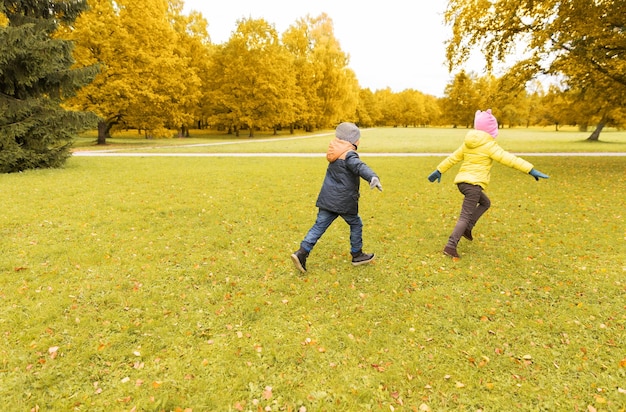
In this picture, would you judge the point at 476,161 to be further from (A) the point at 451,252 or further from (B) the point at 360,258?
(B) the point at 360,258

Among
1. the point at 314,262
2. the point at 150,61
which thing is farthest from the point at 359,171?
the point at 150,61

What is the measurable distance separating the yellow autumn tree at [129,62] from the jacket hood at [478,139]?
23.3m

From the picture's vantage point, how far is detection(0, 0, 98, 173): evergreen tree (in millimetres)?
11914

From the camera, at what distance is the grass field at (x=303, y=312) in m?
2.85

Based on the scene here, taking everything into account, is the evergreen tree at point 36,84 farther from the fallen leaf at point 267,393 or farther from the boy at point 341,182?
the fallen leaf at point 267,393

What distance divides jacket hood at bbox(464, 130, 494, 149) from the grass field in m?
1.82

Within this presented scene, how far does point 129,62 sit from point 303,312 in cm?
2718

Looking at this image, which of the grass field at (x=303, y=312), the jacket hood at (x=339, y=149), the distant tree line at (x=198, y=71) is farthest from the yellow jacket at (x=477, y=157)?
the distant tree line at (x=198, y=71)

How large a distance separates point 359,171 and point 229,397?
9.29ft

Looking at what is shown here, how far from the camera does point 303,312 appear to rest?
4.01 metres

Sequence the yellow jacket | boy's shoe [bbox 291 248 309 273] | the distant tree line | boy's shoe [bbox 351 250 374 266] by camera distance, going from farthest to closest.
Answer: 1. the distant tree line
2. boy's shoe [bbox 351 250 374 266]
3. the yellow jacket
4. boy's shoe [bbox 291 248 309 273]

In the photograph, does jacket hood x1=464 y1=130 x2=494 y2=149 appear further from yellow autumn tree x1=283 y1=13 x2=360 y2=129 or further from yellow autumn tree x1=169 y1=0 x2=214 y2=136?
yellow autumn tree x1=283 y1=13 x2=360 y2=129

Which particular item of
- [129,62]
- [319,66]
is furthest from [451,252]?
[319,66]

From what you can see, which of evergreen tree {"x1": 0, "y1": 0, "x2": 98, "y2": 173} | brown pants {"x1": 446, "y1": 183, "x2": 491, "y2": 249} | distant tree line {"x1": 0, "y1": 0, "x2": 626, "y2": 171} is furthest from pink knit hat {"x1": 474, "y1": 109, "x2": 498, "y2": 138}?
evergreen tree {"x1": 0, "y1": 0, "x2": 98, "y2": 173}
